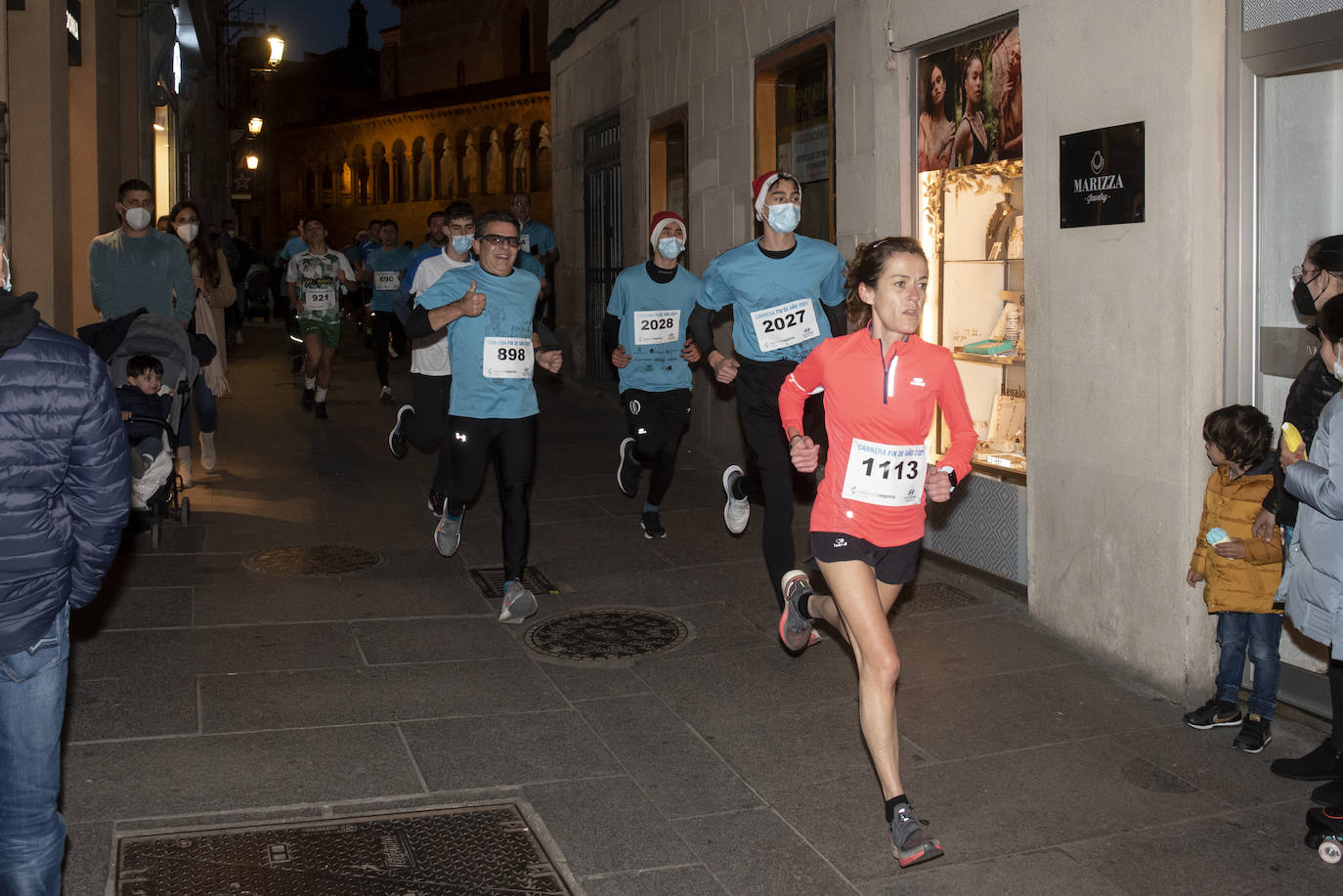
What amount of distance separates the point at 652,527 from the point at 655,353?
1.11 metres

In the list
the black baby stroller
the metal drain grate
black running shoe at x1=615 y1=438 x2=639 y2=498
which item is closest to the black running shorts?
the metal drain grate

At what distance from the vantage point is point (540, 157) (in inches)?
1847

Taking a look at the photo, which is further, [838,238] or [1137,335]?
[838,238]

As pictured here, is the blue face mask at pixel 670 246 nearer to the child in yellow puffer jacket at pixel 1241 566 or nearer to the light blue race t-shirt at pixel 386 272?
the child in yellow puffer jacket at pixel 1241 566

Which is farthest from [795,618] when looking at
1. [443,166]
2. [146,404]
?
[443,166]

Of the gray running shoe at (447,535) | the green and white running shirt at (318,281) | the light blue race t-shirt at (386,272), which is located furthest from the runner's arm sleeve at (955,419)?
the light blue race t-shirt at (386,272)

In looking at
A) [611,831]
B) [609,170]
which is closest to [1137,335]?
[611,831]

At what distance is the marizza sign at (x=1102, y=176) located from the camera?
5.91 meters

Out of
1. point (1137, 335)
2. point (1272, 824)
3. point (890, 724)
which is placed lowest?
point (1272, 824)

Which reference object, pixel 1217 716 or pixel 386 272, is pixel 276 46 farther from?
pixel 1217 716

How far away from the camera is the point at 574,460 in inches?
482

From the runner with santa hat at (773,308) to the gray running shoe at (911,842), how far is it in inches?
104

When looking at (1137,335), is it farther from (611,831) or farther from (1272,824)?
(611,831)

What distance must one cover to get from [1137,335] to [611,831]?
10.2ft
